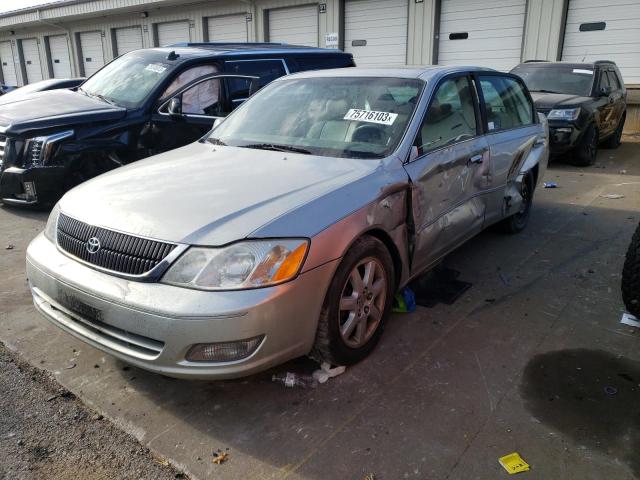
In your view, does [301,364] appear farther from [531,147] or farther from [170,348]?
[531,147]

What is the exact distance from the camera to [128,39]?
73.7 ft

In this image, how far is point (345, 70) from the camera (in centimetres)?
400

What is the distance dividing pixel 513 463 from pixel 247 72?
18.4ft

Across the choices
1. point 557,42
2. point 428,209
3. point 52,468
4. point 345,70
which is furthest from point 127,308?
A: point 557,42

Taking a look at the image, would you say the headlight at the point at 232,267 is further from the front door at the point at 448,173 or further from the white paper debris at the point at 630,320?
the white paper debris at the point at 630,320

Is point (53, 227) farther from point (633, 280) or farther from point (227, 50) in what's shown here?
point (227, 50)

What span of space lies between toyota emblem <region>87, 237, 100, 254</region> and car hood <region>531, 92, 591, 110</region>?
8.07 metres

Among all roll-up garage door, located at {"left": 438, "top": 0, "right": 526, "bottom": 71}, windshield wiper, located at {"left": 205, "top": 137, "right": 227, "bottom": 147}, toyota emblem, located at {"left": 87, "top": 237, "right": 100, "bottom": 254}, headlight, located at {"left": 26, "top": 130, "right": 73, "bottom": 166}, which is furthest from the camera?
roll-up garage door, located at {"left": 438, "top": 0, "right": 526, "bottom": 71}

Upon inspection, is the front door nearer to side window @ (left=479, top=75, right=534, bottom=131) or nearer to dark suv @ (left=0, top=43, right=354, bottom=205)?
side window @ (left=479, top=75, right=534, bottom=131)

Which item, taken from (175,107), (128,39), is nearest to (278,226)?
(175,107)

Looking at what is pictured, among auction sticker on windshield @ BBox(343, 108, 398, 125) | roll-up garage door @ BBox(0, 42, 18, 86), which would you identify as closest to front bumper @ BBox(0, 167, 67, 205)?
auction sticker on windshield @ BBox(343, 108, 398, 125)

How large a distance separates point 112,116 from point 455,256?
404cm

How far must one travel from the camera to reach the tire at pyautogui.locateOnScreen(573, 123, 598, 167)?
891 cm

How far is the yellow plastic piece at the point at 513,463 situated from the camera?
2207 millimetres
